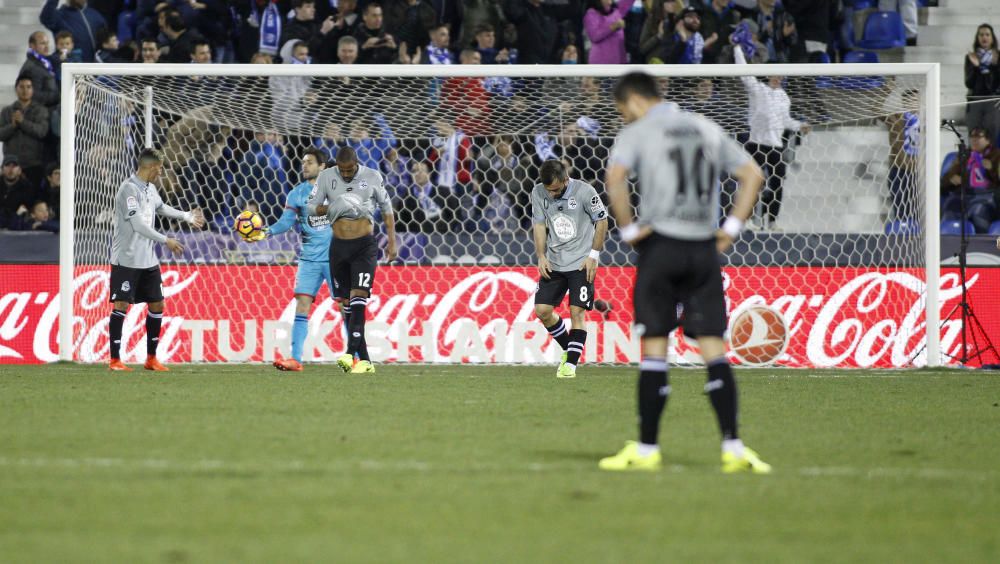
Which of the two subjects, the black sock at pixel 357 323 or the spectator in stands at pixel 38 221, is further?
the spectator in stands at pixel 38 221

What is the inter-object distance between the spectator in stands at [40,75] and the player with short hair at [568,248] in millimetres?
7362

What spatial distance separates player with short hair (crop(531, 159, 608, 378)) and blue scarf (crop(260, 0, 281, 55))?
6516 mm

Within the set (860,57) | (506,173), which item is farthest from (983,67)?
(506,173)

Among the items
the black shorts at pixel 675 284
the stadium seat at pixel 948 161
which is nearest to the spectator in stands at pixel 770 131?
the stadium seat at pixel 948 161

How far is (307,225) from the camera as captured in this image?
12.6m

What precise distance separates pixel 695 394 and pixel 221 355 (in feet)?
19.4

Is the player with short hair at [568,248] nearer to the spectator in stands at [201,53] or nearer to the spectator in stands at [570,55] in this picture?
the spectator in stands at [570,55]

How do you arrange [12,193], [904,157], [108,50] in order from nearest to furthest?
[904,157] < [12,193] < [108,50]

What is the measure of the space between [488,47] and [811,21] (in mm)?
4279

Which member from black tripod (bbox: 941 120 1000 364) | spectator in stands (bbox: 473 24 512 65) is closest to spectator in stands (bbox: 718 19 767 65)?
spectator in stands (bbox: 473 24 512 65)

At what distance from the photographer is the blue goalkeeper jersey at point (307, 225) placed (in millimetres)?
12547

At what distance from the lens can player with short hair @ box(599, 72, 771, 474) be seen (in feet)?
18.9

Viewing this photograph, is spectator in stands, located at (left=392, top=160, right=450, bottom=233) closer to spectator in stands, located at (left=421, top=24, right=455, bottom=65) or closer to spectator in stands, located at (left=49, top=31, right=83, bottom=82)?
spectator in stands, located at (left=421, top=24, right=455, bottom=65)

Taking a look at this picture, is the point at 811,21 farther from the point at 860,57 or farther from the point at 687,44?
the point at 687,44
